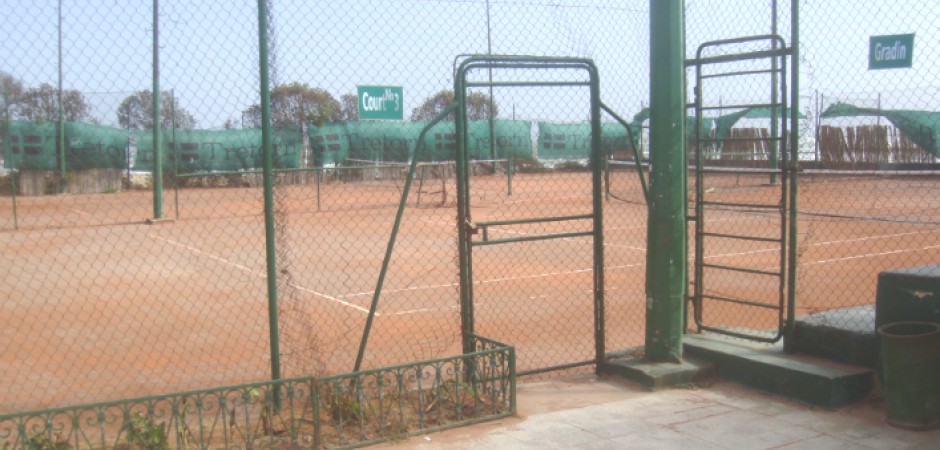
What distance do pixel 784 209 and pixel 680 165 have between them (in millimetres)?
860

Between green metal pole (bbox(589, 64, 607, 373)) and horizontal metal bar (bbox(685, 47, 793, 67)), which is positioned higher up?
horizontal metal bar (bbox(685, 47, 793, 67))

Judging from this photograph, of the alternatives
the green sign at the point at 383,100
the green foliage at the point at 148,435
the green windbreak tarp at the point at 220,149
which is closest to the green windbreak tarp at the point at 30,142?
the green windbreak tarp at the point at 220,149

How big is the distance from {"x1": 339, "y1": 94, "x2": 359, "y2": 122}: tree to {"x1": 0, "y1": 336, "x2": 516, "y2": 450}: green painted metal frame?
2.17 meters

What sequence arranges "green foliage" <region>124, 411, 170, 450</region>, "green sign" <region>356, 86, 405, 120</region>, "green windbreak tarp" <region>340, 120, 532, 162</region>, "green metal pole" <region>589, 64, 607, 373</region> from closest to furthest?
"green foliage" <region>124, 411, 170, 450</region>
"green sign" <region>356, 86, 405, 120</region>
"green metal pole" <region>589, 64, 607, 373</region>
"green windbreak tarp" <region>340, 120, 532, 162</region>

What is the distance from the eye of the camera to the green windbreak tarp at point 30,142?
611cm

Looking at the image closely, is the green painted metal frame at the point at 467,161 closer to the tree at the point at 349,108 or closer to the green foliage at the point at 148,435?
the tree at the point at 349,108

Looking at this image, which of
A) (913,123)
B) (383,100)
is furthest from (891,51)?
(913,123)

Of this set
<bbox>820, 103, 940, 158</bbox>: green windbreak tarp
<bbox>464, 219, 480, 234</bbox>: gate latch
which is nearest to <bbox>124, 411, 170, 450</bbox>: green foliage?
<bbox>464, 219, 480, 234</bbox>: gate latch

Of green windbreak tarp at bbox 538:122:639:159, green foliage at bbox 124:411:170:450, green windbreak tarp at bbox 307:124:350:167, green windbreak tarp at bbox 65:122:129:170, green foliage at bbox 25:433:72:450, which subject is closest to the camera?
green foliage at bbox 25:433:72:450

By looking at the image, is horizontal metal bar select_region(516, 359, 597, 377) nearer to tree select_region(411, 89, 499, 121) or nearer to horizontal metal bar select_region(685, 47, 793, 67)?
tree select_region(411, 89, 499, 121)

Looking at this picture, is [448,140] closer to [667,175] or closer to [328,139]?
[667,175]

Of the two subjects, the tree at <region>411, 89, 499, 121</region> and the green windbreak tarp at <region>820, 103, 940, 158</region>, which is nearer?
the tree at <region>411, 89, 499, 121</region>

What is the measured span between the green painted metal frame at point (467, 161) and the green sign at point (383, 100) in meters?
0.43

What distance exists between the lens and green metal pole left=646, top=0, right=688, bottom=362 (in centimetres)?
701
